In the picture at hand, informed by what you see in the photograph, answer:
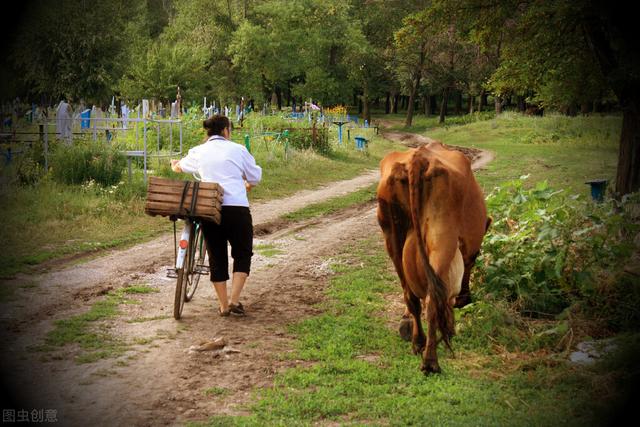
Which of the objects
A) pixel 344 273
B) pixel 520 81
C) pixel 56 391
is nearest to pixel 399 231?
pixel 56 391

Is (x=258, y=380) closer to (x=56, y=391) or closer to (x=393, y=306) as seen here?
(x=56, y=391)

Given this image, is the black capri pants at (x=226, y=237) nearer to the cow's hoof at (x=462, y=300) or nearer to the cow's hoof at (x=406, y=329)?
the cow's hoof at (x=406, y=329)

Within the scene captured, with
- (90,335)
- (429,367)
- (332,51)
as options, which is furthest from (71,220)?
(332,51)

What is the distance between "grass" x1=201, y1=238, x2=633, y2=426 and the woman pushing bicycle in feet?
3.09

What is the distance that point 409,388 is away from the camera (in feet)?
16.2

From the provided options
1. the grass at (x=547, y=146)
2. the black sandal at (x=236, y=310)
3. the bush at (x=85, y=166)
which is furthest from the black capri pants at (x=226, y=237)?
the grass at (x=547, y=146)

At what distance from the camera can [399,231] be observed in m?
5.45

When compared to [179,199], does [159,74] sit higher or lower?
higher

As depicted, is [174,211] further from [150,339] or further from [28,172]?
[28,172]

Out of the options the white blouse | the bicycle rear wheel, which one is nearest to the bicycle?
the bicycle rear wheel

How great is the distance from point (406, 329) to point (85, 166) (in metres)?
10.2

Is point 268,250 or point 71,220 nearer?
point 268,250

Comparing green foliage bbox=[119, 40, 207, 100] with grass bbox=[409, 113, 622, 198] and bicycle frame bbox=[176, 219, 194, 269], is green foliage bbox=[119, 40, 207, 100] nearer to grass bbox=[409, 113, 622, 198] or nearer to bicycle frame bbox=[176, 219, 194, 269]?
grass bbox=[409, 113, 622, 198]

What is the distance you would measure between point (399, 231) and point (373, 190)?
1375cm
